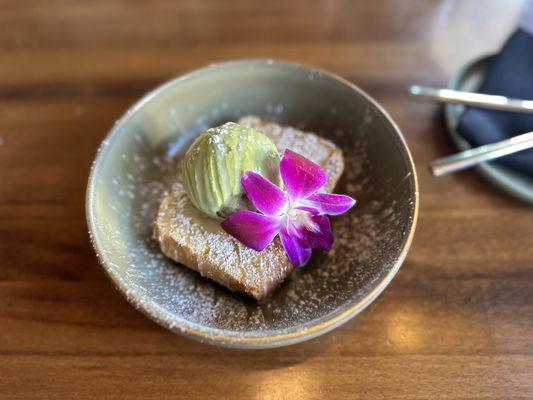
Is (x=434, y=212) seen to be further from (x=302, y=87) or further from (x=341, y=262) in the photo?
(x=302, y=87)

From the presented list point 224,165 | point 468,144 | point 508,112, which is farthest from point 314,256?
point 508,112

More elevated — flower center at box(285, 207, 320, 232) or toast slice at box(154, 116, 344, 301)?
flower center at box(285, 207, 320, 232)

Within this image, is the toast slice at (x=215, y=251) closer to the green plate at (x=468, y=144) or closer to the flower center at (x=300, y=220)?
the flower center at (x=300, y=220)

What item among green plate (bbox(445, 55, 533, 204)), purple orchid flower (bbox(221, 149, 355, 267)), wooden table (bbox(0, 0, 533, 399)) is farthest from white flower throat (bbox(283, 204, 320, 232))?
green plate (bbox(445, 55, 533, 204))

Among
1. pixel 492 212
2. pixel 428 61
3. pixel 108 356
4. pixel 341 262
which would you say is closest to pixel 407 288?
pixel 341 262

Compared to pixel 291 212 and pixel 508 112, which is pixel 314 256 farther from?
pixel 508 112

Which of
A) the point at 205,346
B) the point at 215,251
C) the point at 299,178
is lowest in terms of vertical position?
the point at 205,346

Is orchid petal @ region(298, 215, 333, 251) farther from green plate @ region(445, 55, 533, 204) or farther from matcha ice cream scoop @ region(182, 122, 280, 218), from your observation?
green plate @ region(445, 55, 533, 204)

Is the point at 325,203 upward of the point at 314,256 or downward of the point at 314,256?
upward
